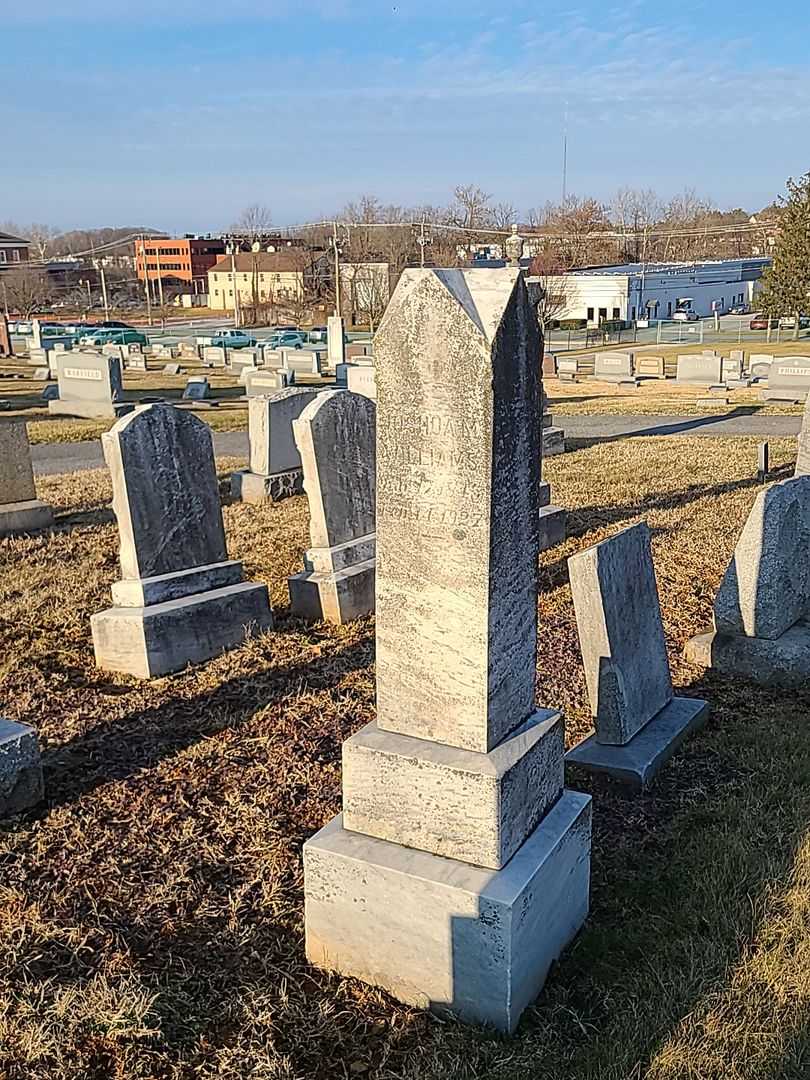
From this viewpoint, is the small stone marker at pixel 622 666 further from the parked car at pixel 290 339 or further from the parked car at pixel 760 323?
the parked car at pixel 760 323

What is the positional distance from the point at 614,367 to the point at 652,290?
36368 millimetres

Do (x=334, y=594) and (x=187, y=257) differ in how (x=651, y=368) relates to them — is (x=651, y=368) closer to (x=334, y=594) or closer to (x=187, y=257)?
(x=334, y=594)

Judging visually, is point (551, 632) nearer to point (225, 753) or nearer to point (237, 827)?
point (225, 753)

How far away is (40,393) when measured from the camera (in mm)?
26422

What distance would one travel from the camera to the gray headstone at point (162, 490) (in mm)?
5957

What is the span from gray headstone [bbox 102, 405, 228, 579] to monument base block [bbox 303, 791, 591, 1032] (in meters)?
3.30

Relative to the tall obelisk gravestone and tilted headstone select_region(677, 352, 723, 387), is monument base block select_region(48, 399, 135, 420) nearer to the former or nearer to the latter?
tilted headstone select_region(677, 352, 723, 387)

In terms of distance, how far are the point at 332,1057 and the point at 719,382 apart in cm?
2547

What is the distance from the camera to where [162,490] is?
616 cm

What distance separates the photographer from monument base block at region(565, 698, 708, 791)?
443 centimetres

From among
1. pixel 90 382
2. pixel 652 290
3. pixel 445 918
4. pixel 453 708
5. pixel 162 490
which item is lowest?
pixel 445 918

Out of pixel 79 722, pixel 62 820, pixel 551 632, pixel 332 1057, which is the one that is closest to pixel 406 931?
pixel 332 1057

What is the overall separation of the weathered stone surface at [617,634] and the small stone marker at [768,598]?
1007 millimetres

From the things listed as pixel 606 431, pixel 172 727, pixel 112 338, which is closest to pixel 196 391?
pixel 606 431
